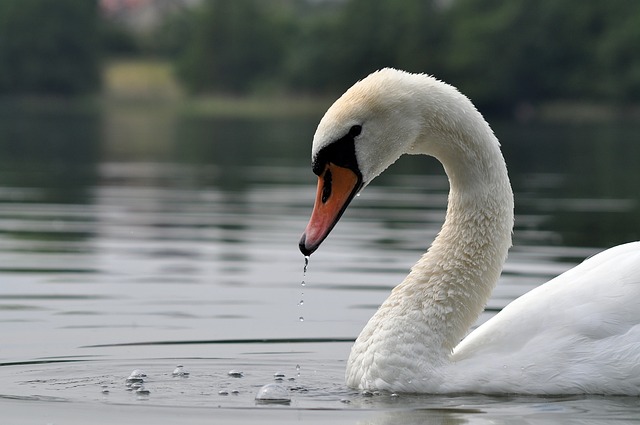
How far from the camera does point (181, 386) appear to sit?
7176 millimetres

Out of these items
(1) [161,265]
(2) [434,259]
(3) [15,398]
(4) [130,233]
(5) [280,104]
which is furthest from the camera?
(5) [280,104]

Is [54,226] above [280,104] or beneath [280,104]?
beneath

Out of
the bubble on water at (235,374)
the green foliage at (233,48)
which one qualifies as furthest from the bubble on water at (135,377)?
the green foliage at (233,48)

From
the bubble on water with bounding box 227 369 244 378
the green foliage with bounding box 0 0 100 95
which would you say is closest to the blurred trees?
the green foliage with bounding box 0 0 100 95

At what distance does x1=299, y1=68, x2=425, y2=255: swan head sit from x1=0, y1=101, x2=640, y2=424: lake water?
2.99 feet

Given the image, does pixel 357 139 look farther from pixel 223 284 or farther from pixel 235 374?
pixel 223 284

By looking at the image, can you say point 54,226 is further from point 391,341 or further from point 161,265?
point 391,341

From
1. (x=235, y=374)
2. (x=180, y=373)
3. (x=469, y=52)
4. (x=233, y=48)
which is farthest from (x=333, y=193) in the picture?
(x=233, y=48)

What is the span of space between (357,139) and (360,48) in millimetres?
111847

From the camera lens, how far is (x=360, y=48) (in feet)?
387

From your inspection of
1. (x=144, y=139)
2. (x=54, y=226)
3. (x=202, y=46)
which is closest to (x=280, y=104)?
(x=202, y=46)

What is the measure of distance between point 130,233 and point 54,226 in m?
1.16

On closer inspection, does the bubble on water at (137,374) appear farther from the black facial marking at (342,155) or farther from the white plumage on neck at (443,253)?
the black facial marking at (342,155)

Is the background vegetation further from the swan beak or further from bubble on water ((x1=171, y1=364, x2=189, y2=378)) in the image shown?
the swan beak
